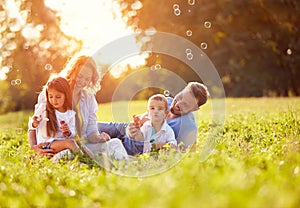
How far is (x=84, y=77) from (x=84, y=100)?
10.4 inches

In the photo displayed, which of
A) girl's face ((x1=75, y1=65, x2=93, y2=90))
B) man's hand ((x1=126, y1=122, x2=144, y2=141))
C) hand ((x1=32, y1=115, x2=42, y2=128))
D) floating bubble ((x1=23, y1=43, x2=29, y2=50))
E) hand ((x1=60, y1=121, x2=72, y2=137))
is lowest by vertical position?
man's hand ((x1=126, y1=122, x2=144, y2=141))

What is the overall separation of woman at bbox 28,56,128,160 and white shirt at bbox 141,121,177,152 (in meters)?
0.34

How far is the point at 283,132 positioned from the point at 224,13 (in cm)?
1454

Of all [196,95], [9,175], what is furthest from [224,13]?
[9,175]

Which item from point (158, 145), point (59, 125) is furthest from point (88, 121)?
point (158, 145)

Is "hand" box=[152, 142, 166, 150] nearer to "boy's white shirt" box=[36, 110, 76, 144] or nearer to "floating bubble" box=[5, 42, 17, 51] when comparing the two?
"boy's white shirt" box=[36, 110, 76, 144]

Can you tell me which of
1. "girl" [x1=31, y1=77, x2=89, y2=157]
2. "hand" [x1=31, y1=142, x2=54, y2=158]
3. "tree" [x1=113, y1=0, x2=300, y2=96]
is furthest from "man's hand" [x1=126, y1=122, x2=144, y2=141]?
"tree" [x1=113, y1=0, x2=300, y2=96]

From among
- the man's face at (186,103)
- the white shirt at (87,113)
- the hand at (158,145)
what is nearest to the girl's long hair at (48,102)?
the white shirt at (87,113)

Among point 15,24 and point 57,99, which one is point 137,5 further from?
point 57,99

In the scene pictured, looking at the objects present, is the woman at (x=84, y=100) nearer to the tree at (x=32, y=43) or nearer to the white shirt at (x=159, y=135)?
the white shirt at (x=159, y=135)

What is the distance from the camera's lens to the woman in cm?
453

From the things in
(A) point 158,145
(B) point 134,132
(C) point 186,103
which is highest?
(C) point 186,103

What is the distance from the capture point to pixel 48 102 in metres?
4.45

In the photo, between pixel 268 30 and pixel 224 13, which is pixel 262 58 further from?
pixel 224 13
